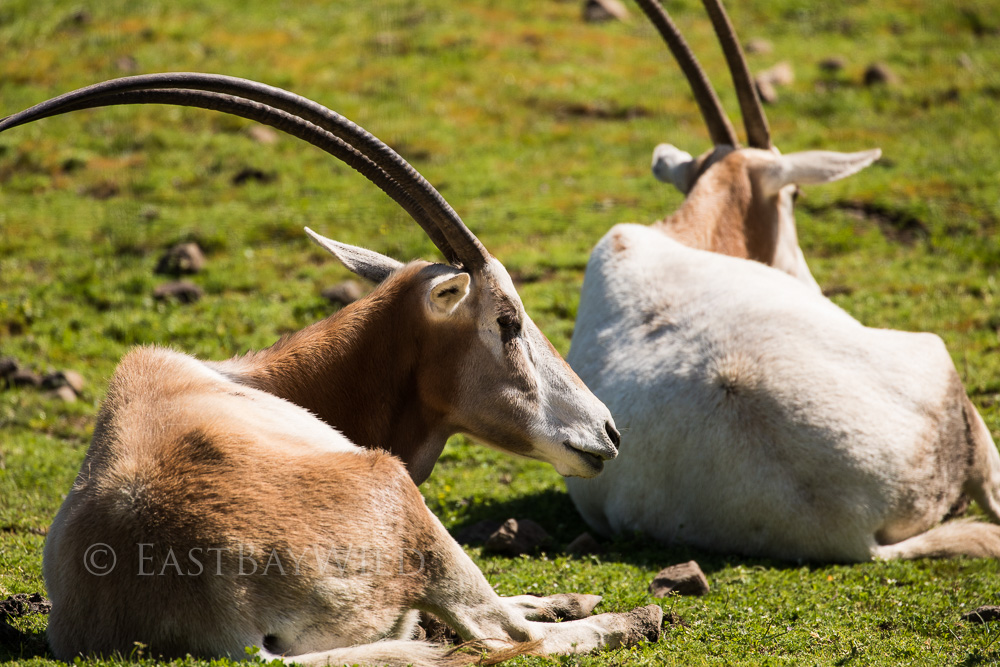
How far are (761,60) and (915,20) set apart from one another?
4.07 m

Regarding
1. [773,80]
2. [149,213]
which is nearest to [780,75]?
[773,80]

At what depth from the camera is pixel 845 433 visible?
19.0ft

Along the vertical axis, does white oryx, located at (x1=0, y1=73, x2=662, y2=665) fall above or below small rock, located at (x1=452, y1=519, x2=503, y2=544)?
above

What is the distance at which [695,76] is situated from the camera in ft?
30.5

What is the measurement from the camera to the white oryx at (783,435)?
19.1 ft

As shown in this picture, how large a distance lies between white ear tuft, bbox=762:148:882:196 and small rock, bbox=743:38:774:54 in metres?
12.4

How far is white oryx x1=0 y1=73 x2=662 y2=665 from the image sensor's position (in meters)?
3.99

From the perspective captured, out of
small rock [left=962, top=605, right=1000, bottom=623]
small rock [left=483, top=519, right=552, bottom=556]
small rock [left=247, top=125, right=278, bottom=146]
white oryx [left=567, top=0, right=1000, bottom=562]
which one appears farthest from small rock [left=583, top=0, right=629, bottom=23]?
small rock [left=962, top=605, right=1000, bottom=623]

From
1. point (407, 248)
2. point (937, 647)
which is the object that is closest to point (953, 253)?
point (407, 248)

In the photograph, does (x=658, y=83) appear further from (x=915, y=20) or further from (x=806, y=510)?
(x=806, y=510)

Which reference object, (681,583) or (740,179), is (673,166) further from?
(681,583)

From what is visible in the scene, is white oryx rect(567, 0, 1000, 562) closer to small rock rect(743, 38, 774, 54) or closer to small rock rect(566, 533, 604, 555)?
small rock rect(566, 533, 604, 555)

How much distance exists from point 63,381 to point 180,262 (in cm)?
285

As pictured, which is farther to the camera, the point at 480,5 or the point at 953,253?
the point at 480,5
